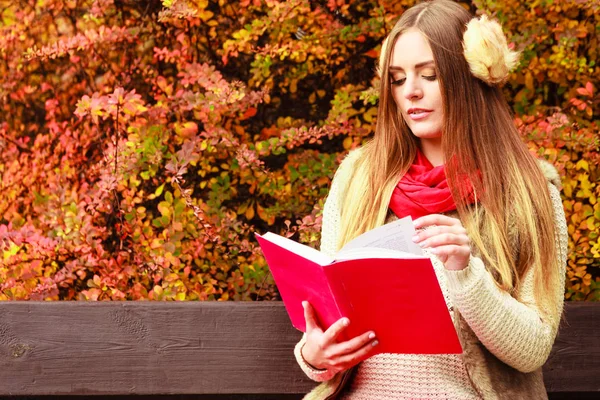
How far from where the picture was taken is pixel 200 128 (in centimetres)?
331

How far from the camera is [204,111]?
3004 mm

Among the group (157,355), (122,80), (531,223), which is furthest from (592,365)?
(122,80)

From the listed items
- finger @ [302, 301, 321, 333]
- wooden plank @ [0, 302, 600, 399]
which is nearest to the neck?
finger @ [302, 301, 321, 333]

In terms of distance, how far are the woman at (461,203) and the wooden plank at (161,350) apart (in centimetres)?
57

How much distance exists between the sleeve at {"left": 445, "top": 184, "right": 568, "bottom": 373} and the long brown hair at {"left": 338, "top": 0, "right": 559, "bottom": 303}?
0.15 feet

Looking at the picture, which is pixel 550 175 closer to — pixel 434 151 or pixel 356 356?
pixel 434 151

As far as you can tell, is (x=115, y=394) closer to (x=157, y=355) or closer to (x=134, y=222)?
(x=157, y=355)

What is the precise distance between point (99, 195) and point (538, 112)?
1.66 m

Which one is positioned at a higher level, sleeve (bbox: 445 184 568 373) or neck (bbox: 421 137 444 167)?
neck (bbox: 421 137 444 167)

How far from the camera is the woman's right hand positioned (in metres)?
1.77

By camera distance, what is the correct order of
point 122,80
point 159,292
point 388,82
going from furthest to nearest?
point 122,80, point 159,292, point 388,82

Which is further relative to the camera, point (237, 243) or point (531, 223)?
point (237, 243)

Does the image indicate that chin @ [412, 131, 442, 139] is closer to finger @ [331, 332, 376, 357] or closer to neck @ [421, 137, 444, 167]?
neck @ [421, 137, 444, 167]

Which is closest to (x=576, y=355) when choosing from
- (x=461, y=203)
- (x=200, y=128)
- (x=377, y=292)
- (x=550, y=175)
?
(x=550, y=175)
